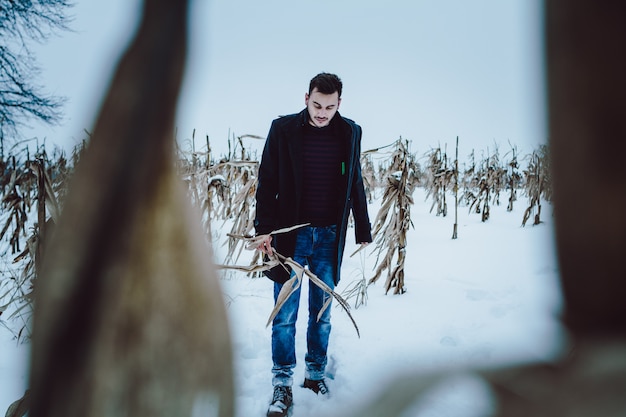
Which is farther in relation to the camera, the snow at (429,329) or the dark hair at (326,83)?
the dark hair at (326,83)

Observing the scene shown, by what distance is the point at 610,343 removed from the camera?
0.11 m

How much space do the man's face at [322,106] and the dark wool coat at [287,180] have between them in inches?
2.8

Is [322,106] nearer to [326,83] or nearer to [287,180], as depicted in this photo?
[326,83]

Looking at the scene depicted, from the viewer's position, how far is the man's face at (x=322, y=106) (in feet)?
5.23

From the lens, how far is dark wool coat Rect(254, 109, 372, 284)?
1638mm

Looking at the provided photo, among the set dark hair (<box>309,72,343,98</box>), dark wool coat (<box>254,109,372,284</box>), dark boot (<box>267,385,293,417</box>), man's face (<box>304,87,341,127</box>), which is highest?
dark hair (<box>309,72,343,98</box>)

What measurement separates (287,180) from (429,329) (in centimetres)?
165

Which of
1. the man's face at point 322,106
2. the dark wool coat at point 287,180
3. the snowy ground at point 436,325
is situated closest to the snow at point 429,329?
the snowy ground at point 436,325

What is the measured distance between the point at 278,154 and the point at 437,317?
1.95 meters

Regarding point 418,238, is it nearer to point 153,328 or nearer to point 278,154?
point 278,154

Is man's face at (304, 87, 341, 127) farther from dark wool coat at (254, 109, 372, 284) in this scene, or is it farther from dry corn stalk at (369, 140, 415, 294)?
dry corn stalk at (369, 140, 415, 294)

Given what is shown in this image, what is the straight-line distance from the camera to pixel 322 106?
1.60m

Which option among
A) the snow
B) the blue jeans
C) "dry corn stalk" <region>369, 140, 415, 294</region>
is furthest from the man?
"dry corn stalk" <region>369, 140, 415, 294</region>

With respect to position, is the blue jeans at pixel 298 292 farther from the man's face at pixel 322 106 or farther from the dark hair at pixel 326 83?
the dark hair at pixel 326 83
